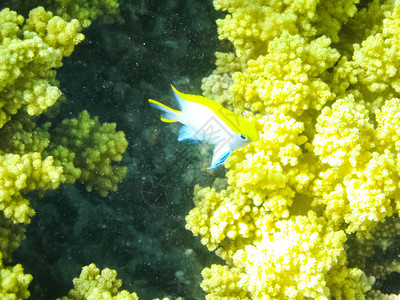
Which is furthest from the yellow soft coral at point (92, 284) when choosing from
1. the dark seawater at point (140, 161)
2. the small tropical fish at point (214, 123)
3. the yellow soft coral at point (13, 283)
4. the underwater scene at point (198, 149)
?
the small tropical fish at point (214, 123)

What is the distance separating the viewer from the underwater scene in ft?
9.87

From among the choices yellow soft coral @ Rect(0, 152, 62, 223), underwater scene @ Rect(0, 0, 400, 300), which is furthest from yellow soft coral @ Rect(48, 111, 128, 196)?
yellow soft coral @ Rect(0, 152, 62, 223)

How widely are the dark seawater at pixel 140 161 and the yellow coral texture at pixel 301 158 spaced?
0.62 meters

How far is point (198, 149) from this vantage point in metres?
4.19

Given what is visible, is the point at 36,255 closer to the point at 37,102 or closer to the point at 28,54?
the point at 37,102

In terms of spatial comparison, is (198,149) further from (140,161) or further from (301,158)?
(301,158)

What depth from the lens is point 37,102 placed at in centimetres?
289

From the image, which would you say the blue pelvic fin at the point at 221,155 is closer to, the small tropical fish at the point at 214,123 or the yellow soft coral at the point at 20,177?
the small tropical fish at the point at 214,123

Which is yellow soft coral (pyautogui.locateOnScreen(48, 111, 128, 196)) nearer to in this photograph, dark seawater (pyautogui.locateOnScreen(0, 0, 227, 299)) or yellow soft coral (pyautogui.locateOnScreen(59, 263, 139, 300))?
dark seawater (pyautogui.locateOnScreen(0, 0, 227, 299))

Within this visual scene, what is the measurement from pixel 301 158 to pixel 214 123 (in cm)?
135

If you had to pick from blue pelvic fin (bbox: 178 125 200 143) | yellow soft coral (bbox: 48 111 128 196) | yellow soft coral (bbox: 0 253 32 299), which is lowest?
yellow soft coral (bbox: 0 253 32 299)

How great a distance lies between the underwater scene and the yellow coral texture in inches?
0.6

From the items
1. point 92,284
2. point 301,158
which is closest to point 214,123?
point 301,158

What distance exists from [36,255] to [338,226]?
9.25ft
